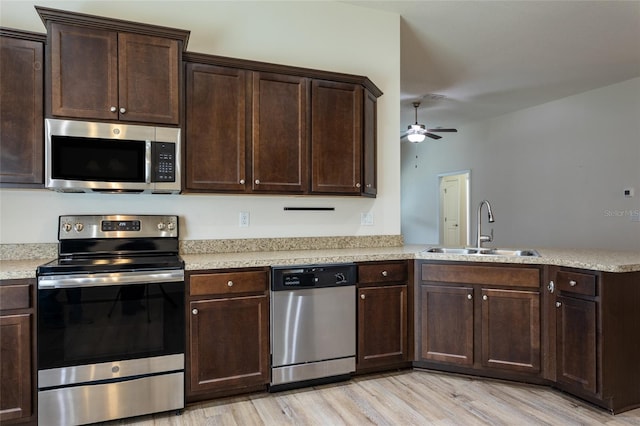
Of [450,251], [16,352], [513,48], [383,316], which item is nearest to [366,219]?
[450,251]

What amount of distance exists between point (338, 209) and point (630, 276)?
198cm

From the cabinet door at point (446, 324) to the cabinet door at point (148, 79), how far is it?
2115 mm

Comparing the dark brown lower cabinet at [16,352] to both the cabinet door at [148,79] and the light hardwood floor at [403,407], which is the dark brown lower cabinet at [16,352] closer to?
the light hardwood floor at [403,407]

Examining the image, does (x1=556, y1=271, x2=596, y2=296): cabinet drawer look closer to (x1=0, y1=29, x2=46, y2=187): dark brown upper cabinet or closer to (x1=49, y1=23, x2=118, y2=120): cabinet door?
(x1=49, y1=23, x2=118, y2=120): cabinet door

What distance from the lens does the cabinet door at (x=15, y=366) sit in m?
1.92

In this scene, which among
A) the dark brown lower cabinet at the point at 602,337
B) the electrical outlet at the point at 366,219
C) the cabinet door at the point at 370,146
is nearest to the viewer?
the dark brown lower cabinet at the point at 602,337

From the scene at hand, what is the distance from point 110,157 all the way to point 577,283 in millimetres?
2928

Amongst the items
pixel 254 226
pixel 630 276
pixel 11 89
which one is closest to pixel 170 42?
pixel 11 89

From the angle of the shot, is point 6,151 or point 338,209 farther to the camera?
point 338,209

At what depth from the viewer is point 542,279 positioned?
99.3 inches

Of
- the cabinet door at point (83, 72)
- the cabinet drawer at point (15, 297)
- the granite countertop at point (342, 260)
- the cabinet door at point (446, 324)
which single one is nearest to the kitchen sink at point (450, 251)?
the granite countertop at point (342, 260)

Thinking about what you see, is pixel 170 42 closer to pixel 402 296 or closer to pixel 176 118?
pixel 176 118

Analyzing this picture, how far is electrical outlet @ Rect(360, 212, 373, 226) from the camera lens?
129 inches

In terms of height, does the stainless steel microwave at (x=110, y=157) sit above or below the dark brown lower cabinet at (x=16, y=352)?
above
